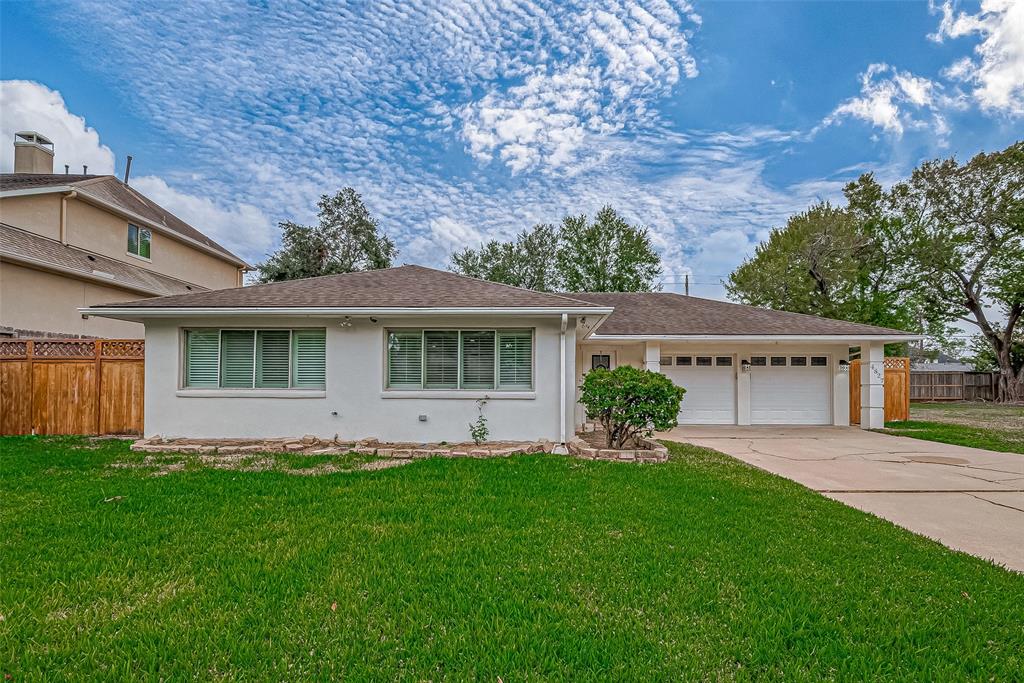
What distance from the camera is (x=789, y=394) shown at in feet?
44.3

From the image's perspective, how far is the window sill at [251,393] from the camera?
343 inches

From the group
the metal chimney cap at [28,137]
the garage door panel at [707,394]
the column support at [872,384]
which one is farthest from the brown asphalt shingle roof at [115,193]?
the column support at [872,384]

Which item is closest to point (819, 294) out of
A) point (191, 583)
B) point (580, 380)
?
point (580, 380)

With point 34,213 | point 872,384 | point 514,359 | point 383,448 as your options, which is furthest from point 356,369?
point 872,384

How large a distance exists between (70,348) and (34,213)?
18.9 ft

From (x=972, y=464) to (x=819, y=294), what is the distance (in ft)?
58.8

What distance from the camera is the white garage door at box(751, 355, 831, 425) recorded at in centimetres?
1346

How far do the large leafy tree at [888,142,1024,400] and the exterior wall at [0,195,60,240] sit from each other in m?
32.9

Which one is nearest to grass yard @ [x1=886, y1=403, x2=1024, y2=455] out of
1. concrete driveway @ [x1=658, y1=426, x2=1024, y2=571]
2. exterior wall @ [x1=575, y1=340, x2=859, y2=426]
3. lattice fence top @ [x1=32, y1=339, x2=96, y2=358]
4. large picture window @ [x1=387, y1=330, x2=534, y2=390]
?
concrete driveway @ [x1=658, y1=426, x2=1024, y2=571]

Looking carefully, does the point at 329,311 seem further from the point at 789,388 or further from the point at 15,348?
the point at 789,388

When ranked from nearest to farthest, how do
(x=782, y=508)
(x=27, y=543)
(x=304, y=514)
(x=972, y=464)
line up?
(x=27, y=543) < (x=304, y=514) < (x=782, y=508) < (x=972, y=464)

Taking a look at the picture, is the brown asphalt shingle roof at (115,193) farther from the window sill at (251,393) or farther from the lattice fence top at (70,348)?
the window sill at (251,393)

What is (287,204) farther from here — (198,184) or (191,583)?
(191,583)

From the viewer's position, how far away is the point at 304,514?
484 centimetres
